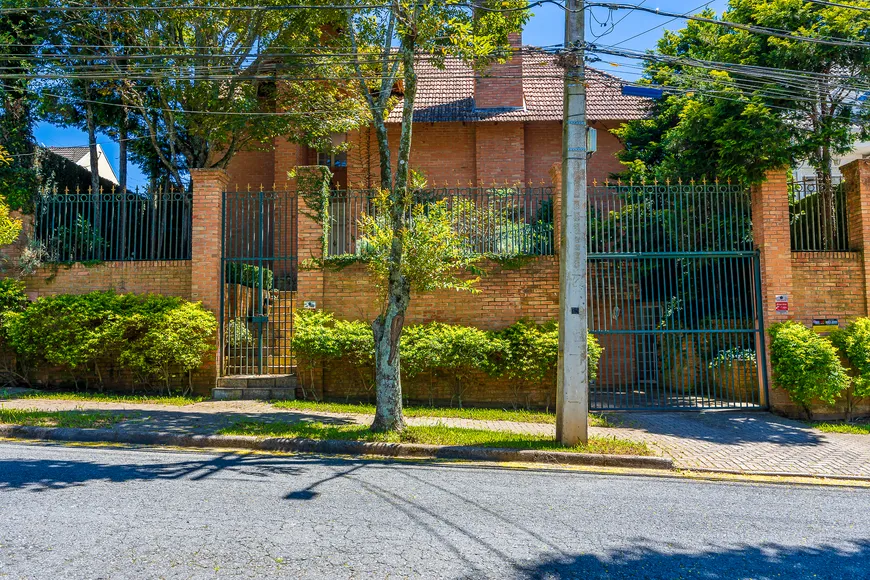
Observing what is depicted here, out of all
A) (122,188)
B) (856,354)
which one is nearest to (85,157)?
(122,188)

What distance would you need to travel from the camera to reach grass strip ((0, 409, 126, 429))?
26.8 ft

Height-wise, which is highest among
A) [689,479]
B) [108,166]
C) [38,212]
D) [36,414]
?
[108,166]

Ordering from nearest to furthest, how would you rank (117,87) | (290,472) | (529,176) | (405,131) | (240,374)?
(290,472) < (405,131) < (240,374) < (117,87) < (529,176)

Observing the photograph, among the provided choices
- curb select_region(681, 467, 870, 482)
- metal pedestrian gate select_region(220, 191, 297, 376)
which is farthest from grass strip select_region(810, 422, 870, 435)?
metal pedestrian gate select_region(220, 191, 297, 376)

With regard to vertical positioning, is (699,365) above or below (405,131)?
below

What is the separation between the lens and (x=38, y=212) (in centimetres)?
1165

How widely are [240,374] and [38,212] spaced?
4989 millimetres

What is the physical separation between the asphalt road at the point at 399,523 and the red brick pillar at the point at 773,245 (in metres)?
4.48

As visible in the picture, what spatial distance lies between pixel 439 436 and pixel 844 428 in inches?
259

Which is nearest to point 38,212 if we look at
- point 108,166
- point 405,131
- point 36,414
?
point 36,414

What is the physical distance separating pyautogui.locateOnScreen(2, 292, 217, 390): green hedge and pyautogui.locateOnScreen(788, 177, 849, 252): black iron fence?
10847 mm

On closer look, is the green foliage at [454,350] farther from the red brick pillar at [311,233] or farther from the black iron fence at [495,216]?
the red brick pillar at [311,233]

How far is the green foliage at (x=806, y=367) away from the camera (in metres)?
9.55

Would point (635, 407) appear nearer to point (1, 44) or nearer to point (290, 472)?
point (290, 472)
